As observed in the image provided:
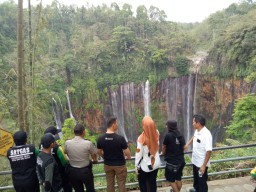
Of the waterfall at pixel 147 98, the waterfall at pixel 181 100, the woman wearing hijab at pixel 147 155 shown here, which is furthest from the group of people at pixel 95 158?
the waterfall at pixel 147 98

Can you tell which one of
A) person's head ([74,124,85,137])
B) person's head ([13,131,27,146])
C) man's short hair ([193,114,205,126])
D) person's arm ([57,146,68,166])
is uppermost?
man's short hair ([193,114,205,126])

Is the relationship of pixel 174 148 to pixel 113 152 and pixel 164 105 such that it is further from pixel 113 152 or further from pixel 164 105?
pixel 164 105

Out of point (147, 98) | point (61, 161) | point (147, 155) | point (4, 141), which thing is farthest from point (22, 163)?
point (147, 98)

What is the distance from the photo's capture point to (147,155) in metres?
3.40

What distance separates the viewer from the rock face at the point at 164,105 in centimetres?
2381

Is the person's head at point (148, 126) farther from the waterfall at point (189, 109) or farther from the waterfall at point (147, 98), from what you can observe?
the waterfall at point (147, 98)

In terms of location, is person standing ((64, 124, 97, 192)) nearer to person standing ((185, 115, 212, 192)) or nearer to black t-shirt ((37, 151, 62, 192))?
black t-shirt ((37, 151, 62, 192))

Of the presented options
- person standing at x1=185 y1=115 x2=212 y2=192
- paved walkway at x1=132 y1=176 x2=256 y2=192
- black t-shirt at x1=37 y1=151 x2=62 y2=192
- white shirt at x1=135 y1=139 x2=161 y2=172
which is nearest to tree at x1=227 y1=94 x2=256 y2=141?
paved walkway at x1=132 y1=176 x2=256 y2=192

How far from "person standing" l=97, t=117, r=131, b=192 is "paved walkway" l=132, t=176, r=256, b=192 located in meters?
1.07

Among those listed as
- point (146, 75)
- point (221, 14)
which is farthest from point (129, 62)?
point (221, 14)

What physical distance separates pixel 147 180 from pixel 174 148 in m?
0.59

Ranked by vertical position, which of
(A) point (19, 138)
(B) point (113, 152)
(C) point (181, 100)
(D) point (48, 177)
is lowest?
(C) point (181, 100)

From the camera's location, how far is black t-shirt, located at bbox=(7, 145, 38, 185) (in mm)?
3186

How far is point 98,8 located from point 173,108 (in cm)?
2114
